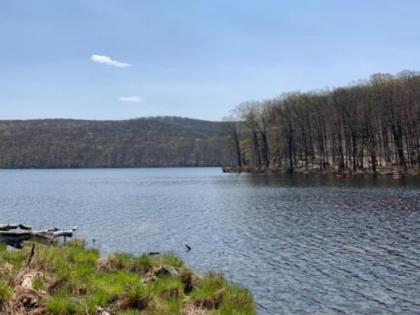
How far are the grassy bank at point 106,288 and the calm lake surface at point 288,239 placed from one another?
6.51 feet

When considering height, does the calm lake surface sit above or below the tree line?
below

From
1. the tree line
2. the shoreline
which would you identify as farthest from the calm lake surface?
the tree line

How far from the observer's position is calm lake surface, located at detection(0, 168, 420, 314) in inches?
651

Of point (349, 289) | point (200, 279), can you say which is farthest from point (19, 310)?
point (349, 289)

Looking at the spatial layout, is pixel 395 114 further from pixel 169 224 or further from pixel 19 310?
pixel 19 310

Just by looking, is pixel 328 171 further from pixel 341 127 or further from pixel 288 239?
pixel 288 239

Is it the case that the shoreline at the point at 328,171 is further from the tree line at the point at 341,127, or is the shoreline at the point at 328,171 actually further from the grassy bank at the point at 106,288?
the grassy bank at the point at 106,288

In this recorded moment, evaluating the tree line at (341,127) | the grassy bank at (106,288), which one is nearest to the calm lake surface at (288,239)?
the grassy bank at (106,288)

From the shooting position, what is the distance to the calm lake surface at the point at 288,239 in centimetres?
1653

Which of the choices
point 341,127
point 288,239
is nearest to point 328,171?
point 341,127

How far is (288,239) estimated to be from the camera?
27797 millimetres

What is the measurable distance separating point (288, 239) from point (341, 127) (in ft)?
254

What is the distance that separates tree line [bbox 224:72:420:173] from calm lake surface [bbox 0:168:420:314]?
4018 centimetres

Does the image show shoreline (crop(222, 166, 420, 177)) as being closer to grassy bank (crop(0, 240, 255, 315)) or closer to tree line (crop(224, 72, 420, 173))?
tree line (crop(224, 72, 420, 173))
